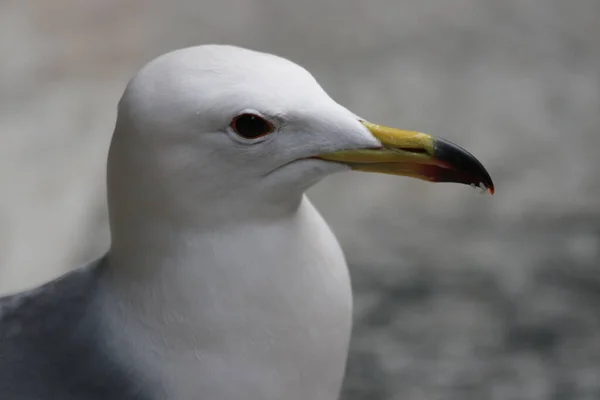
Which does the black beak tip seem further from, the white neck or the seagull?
the white neck

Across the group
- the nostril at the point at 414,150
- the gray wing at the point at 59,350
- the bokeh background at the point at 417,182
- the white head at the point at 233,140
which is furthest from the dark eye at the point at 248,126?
the bokeh background at the point at 417,182

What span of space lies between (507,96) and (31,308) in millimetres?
1368

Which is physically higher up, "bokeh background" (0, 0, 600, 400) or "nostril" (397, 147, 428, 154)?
"bokeh background" (0, 0, 600, 400)

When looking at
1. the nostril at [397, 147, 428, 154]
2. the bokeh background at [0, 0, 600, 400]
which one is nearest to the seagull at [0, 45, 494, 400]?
the nostril at [397, 147, 428, 154]

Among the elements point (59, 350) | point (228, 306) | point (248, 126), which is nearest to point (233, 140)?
point (248, 126)

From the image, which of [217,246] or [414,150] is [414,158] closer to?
[414,150]

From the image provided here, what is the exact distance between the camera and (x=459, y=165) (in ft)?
2.30

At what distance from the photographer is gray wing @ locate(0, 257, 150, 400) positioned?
729 millimetres

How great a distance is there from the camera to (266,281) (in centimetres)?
72

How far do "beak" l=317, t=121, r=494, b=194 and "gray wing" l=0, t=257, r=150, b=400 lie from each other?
26 centimetres

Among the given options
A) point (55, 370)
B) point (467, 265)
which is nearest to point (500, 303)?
point (467, 265)

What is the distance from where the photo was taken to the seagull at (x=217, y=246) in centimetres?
66

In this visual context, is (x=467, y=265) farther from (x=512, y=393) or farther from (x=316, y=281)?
(x=316, y=281)

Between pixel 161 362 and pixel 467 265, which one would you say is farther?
pixel 467 265
